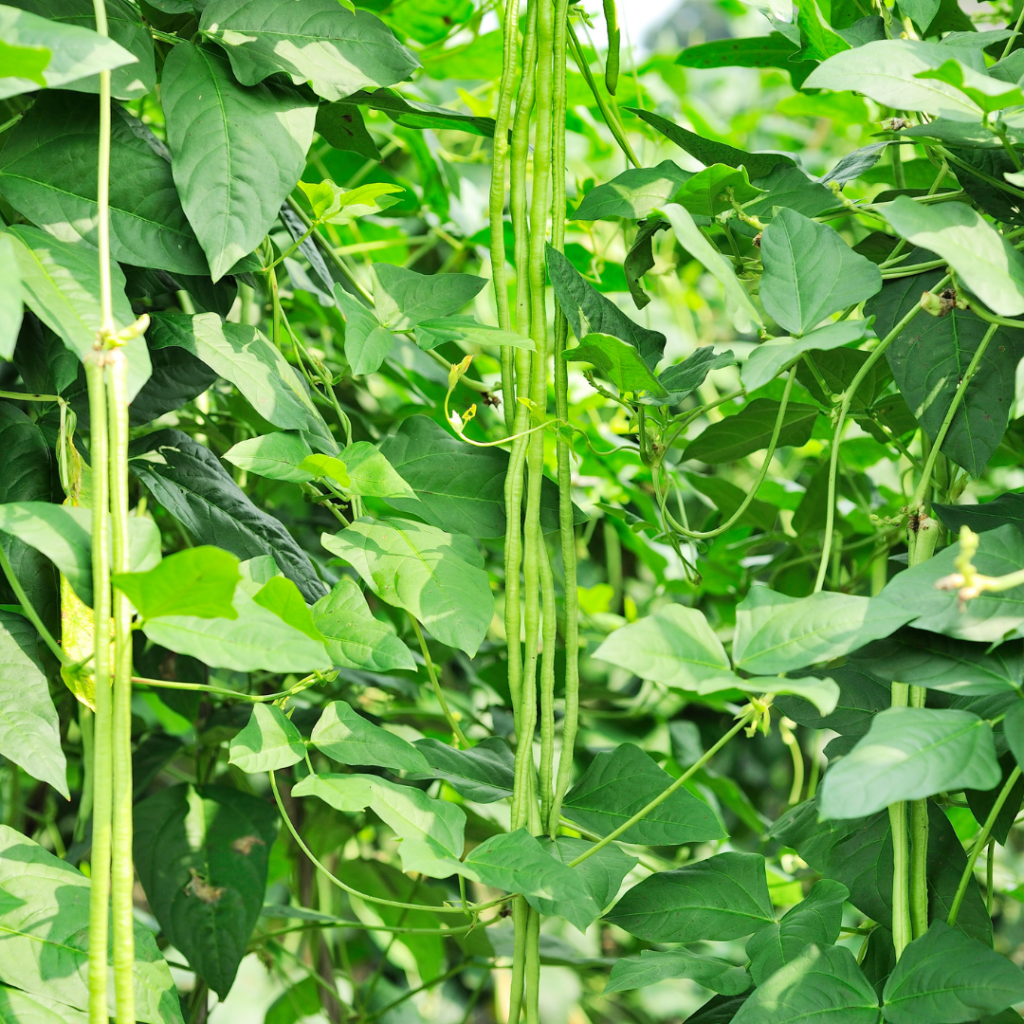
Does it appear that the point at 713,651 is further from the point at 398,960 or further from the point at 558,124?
the point at 398,960

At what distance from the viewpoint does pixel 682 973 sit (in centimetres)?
46

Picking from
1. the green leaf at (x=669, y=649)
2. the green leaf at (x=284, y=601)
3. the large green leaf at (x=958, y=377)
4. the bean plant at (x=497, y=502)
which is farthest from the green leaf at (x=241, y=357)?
the large green leaf at (x=958, y=377)

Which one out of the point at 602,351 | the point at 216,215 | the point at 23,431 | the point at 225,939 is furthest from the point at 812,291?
the point at 225,939

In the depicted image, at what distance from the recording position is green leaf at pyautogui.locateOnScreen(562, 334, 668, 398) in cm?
47

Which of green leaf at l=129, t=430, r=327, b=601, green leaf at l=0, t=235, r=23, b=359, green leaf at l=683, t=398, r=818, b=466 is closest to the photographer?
green leaf at l=0, t=235, r=23, b=359

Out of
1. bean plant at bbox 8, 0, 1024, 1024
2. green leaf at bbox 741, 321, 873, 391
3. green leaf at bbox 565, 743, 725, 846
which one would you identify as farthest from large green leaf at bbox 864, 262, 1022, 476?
green leaf at bbox 565, 743, 725, 846

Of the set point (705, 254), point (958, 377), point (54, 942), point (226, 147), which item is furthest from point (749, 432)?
point (54, 942)

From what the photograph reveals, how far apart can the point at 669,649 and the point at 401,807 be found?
0.48ft

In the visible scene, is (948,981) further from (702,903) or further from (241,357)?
(241,357)

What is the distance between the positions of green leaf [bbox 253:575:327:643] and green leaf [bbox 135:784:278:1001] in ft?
1.05

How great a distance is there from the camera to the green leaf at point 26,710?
0.42 m

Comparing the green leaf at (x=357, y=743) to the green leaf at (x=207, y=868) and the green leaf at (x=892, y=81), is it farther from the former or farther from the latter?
the green leaf at (x=892, y=81)

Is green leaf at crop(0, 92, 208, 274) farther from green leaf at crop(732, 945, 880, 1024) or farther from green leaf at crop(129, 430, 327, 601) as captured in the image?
green leaf at crop(732, 945, 880, 1024)

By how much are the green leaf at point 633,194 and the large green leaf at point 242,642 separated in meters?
0.31
